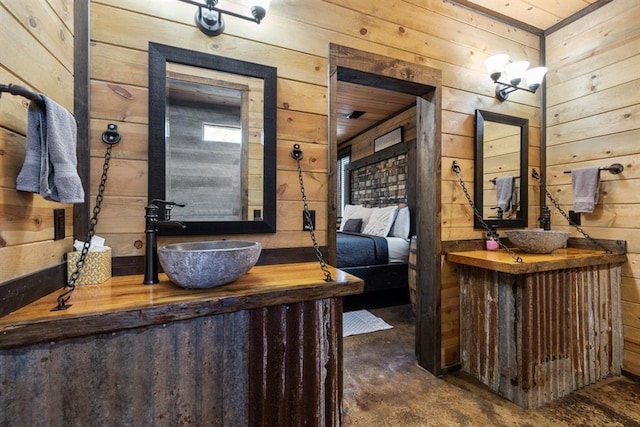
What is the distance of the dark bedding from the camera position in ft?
10.8

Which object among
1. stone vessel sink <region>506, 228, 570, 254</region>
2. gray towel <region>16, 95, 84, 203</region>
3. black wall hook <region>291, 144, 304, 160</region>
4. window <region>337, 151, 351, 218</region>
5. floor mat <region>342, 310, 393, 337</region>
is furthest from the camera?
window <region>337, 151, 351, 218</region>

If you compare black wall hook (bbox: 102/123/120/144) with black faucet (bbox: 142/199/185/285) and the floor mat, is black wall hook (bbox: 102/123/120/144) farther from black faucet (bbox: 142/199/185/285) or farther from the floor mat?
the floor mat

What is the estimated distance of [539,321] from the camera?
1.80m

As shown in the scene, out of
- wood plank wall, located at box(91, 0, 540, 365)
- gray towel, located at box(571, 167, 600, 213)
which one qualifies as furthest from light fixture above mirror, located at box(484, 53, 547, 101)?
gray towel, located at box(571, 167, 600, 213)

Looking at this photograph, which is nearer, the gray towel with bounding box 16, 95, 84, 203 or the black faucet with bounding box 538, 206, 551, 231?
the gray towel with bounding box 16, 95, 84, 203

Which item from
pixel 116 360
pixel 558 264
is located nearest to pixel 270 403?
pixel 116 360

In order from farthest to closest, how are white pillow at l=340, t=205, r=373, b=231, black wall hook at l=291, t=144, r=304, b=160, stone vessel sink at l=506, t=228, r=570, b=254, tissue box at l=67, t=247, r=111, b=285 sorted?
white pillow at l=340, t=205, r=373, b=231, stone vessel sink at l=506, t=228, r=570, b=254, black wall hook at l=291, t=144, r=304, b=160, tissue box at l=67, t=247, r=111, b=285

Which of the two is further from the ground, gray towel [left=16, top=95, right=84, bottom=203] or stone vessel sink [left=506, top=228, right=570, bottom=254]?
gray towel [left=16, top=95, right=84, bottom=203]

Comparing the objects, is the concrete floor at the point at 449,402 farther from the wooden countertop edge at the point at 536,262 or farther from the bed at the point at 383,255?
the bed at the point at 383,255

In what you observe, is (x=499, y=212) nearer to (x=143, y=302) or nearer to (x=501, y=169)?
(x=501, y=169)

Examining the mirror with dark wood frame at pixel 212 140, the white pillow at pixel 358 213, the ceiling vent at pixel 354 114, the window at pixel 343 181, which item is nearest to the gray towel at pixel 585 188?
the mirror with dark wood frame at pixel 212 140

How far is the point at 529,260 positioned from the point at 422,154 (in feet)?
3.21

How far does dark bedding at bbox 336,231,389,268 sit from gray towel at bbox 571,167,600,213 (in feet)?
5.96

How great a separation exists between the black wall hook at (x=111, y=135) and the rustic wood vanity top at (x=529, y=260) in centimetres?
209
